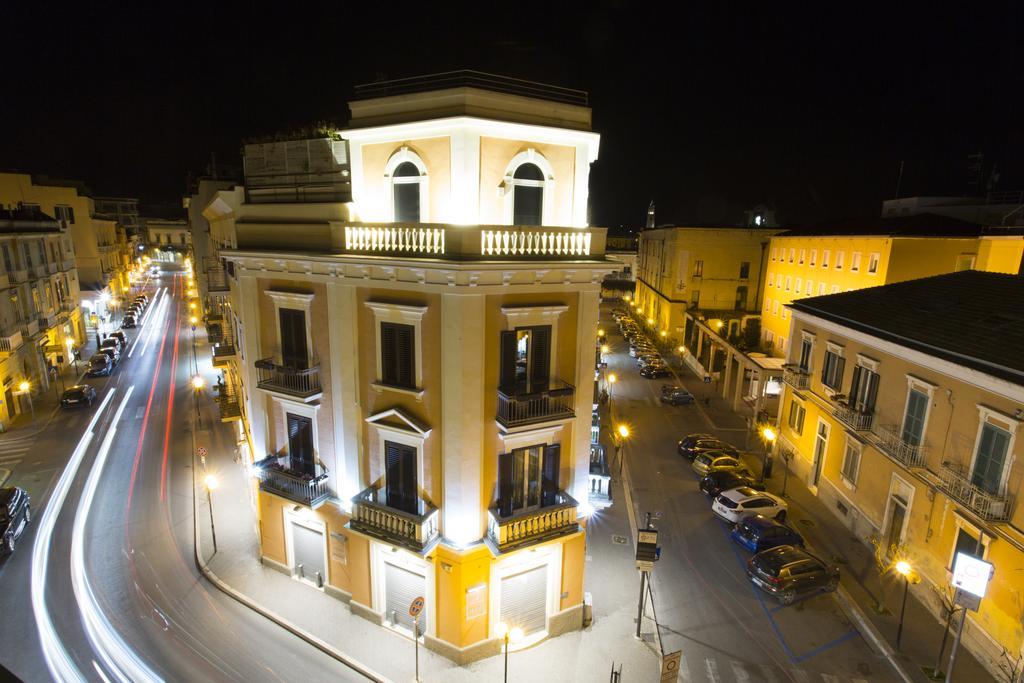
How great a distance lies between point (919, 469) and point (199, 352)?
5637 cm

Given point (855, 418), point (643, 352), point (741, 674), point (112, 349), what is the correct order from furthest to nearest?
1. point (643, 352)
2. point (112, 349)
3. point (855, 418)
4. point (741, 674)

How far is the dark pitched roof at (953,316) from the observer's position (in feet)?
54.3

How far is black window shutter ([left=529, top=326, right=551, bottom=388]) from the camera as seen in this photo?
14.7 m

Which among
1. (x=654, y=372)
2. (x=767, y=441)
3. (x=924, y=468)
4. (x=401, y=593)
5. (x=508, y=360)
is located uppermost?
(x=508, y=360)

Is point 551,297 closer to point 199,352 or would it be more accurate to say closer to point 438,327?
point 438,327

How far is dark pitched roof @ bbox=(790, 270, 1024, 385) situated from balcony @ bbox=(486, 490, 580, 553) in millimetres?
13827

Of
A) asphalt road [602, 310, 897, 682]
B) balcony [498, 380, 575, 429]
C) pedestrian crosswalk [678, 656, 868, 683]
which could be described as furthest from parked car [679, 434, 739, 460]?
balcony [498, 380, 575, 429]

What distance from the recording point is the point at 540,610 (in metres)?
16.3

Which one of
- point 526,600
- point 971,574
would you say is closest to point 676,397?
point 971,574

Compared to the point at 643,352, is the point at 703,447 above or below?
below

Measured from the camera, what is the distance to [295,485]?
1688 centimetres

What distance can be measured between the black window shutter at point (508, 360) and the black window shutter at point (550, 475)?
261 centimetres

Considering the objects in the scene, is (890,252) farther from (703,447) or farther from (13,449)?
(13,449)

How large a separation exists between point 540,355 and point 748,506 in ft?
50.9
